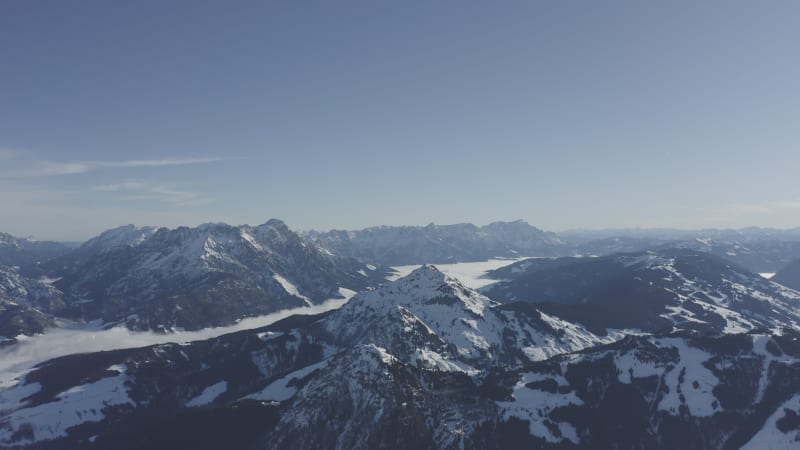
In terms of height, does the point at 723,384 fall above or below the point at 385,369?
below

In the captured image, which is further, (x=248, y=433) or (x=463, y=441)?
(x=248, y=433)

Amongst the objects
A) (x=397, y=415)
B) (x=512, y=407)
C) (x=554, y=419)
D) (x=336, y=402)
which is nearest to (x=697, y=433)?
(x=554, y=419)

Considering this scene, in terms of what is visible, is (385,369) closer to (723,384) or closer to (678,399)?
(678,399)

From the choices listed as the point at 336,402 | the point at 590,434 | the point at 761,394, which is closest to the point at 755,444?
the point at 761,394

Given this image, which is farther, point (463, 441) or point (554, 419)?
point (554, 419)

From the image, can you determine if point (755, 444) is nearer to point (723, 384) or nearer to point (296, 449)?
point (723, 384)

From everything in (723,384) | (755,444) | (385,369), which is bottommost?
(755,444)

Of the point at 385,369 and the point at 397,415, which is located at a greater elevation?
the point at 385,369

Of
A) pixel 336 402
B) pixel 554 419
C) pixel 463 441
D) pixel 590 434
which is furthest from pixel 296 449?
pixel 590 434
